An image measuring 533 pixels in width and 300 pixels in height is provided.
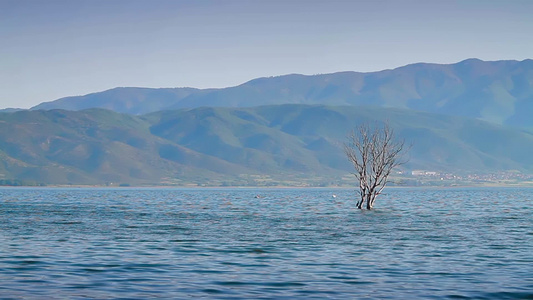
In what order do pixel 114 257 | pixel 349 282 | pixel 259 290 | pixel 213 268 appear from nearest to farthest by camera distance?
1. pixel 259 290
2. pixel 349 282
3. pixel 213 268
4. pixel 114 257

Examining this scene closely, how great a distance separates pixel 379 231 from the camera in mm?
62156

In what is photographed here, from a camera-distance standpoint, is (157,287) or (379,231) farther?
(379,231)

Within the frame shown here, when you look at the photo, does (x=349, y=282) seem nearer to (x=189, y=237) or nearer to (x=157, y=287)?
(x=157, y=287)

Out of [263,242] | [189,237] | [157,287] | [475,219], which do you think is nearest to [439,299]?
[157,287]

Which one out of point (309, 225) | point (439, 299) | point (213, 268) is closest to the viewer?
point (439, 299)

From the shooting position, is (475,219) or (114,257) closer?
(114,257)

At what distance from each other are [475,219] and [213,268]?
4809cm

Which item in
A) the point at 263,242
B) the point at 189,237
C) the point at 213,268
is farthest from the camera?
the point at 189,237

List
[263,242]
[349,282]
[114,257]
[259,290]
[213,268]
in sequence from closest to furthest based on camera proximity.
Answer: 1. [259,290]
2. [349,282]
3. [213,268]
4. [114,257]
5. [263,242]

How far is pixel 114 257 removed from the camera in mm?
42781

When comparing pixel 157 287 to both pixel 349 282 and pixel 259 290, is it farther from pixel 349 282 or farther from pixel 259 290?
pixel 349 282

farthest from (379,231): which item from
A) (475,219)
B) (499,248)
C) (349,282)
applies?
(349,282)

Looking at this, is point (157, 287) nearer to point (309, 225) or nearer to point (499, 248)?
point (499, 248)

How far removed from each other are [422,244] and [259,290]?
21527 mm
